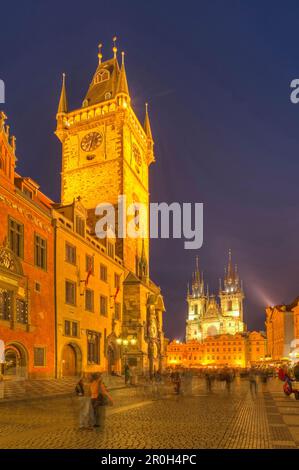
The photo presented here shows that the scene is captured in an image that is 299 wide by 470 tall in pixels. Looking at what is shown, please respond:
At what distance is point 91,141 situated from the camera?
58.7 meters

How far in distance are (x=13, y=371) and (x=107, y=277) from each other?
→ 19.0 m

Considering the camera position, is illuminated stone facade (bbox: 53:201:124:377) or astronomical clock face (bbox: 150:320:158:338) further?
astronomical clock face (bbox: 150:320:158:338)

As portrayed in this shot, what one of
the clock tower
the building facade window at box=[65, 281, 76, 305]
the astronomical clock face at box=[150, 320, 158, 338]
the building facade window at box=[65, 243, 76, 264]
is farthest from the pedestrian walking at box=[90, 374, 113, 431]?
the astronomical clock face at box=[150, 320, 158, 338]

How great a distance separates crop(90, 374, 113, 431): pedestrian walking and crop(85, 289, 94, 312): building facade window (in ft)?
88.9

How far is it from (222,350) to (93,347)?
478 ft

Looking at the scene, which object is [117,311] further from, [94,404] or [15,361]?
[94,404]

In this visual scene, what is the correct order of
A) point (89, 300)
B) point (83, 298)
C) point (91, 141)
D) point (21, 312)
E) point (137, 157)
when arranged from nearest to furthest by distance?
point (21, 312) → point (83, 298) → point (89, 300) → point (91, 141) → point (137, 157)

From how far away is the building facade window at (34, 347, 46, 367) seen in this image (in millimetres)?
31141

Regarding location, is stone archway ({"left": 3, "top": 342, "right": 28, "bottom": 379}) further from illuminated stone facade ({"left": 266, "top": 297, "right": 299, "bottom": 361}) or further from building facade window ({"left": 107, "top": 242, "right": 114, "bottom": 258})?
illuminated stone facade ({"left": 266, "top": 297, "right": 299, "bottom": 361})

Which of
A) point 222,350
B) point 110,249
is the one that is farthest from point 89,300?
point 222,350

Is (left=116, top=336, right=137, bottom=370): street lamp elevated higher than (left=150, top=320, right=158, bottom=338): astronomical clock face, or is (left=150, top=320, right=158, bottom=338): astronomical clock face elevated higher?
(left=150, top=320, right=158, bottom=338): astronomical clock face

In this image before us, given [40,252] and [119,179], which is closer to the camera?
[40,252]

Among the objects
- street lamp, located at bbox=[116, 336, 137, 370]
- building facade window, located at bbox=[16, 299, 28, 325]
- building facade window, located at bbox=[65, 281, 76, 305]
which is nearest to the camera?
building facade window, located at bbox=[16, 299, 28, 325]

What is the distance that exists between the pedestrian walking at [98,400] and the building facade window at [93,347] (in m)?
27.0
